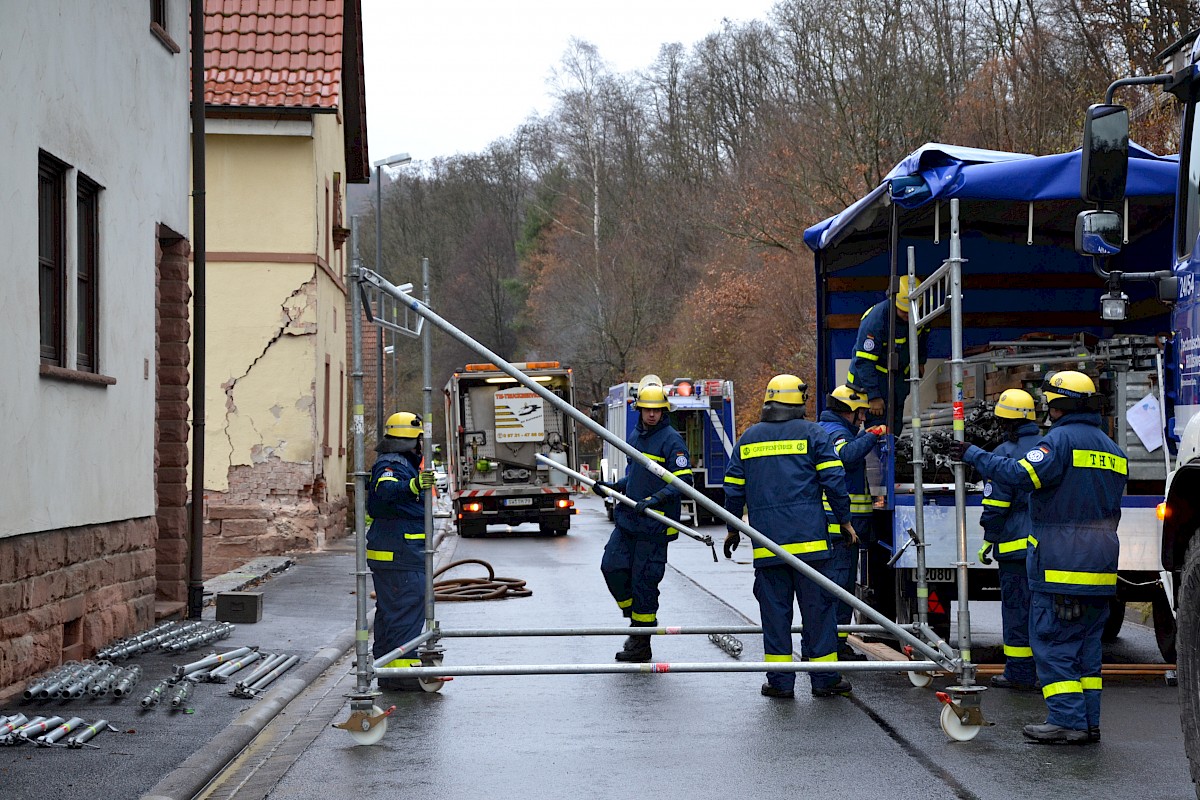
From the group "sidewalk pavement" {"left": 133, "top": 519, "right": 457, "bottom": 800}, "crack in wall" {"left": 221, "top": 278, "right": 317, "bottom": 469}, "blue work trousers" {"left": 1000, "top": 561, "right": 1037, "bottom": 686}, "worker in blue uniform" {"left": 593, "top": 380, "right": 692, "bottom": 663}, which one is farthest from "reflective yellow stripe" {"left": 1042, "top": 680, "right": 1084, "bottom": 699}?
"crack in wall" {"left": 221, "top": 278, "right": 317, "bottom": 469}

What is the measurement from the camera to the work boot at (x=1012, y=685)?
9258 mm

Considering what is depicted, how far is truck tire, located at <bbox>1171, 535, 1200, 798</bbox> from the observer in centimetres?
554

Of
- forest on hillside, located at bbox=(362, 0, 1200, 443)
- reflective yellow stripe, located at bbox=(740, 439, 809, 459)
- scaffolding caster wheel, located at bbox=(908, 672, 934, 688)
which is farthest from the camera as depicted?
forest on hillside, located at bbox=(362, 0, 1200, 443)

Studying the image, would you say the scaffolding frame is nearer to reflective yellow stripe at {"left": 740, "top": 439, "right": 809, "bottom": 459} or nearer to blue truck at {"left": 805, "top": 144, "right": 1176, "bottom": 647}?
reflective yellow stripe at {"left": 740, "top": 439, "right": 809, "bottom": 459}

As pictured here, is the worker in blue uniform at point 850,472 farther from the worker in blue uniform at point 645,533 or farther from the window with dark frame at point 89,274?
the window with dark frame at point 89,274

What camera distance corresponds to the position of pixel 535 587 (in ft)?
57.0

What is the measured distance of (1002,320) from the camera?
12.5m

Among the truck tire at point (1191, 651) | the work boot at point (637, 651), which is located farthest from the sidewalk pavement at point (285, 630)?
the truck tire at point (1191, 651)

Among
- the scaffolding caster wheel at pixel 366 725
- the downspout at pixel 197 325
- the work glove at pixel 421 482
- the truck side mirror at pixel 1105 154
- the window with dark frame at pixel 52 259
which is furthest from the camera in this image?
the downspout at pixel 197 325

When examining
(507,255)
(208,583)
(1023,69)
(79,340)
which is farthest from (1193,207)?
(507,255)

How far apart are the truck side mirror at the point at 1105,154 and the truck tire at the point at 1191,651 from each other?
1613 mm

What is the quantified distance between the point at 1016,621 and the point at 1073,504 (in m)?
1.99

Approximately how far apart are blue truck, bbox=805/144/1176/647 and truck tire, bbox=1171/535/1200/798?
96cm

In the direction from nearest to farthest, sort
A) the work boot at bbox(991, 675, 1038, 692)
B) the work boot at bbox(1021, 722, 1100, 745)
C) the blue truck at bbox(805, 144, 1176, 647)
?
the work boot at bbox(1021, 722, 1100, 745) → the work boot at bbox(991, 675, 1038, 692) → the blue truck at bbox(805, 144, 1176, 647)
